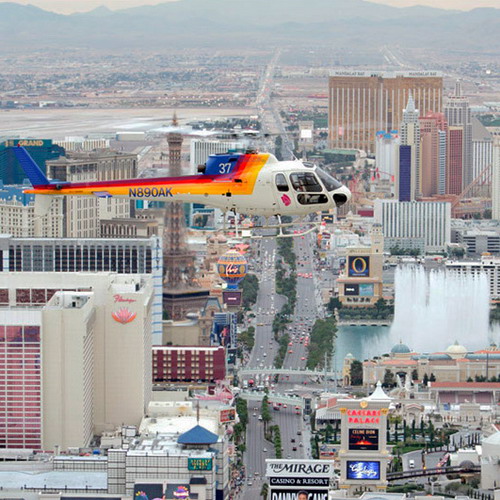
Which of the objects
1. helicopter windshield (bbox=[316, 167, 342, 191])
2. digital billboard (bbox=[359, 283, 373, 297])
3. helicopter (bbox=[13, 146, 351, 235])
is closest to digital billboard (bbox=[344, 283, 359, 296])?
digital billboard (bbox=[359, 283, 373, 297])

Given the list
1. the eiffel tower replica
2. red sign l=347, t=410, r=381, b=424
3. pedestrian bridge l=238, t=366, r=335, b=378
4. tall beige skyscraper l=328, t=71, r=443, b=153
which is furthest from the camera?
tall beige skyscraper l=328, t=71, r=443, b=153

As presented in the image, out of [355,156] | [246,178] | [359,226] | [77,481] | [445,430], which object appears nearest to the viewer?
[246,178]

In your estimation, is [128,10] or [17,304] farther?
[128,10]

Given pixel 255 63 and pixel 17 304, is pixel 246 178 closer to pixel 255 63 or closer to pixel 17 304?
pixel 17 304

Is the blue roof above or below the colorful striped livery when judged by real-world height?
below

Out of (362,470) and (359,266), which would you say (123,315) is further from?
(359,266)

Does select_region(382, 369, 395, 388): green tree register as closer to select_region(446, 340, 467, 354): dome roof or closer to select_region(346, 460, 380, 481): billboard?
select_region(446, 340, 467, 354): dome roof

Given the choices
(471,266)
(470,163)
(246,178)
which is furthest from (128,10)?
(246,178)
